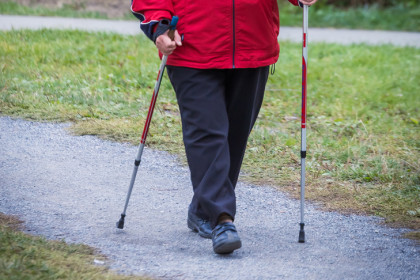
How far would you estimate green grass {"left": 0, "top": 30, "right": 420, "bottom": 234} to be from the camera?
16.7 ft

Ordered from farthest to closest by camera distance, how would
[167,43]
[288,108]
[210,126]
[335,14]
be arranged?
1. [335,14]
2. [288,108]
3. [210,126]
4. [167,43]

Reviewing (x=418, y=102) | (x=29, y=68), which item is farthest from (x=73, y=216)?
(x=418, y=102)

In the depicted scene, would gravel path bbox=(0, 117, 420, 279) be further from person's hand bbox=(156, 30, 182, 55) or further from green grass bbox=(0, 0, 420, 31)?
green grass bbox=(0, 0, 420, 31)

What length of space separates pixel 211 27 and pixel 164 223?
49.3 inches

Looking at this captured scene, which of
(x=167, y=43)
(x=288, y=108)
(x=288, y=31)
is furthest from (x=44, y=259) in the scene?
(x=288, y=31)

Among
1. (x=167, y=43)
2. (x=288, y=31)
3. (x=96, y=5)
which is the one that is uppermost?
(x=167, y=43)

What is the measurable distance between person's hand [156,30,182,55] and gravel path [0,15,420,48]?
25.0 feet

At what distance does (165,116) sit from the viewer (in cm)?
659

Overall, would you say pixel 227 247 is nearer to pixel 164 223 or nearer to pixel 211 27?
pixel 164 223

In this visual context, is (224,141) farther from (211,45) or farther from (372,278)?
(372,278)

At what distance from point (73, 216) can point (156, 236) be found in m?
0.58

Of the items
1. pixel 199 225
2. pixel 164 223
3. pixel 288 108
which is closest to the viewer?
pixel 199 225

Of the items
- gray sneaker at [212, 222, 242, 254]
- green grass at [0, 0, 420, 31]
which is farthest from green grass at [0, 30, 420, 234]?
green grass at [0, 0, 420, 31]

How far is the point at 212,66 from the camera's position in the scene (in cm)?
349
